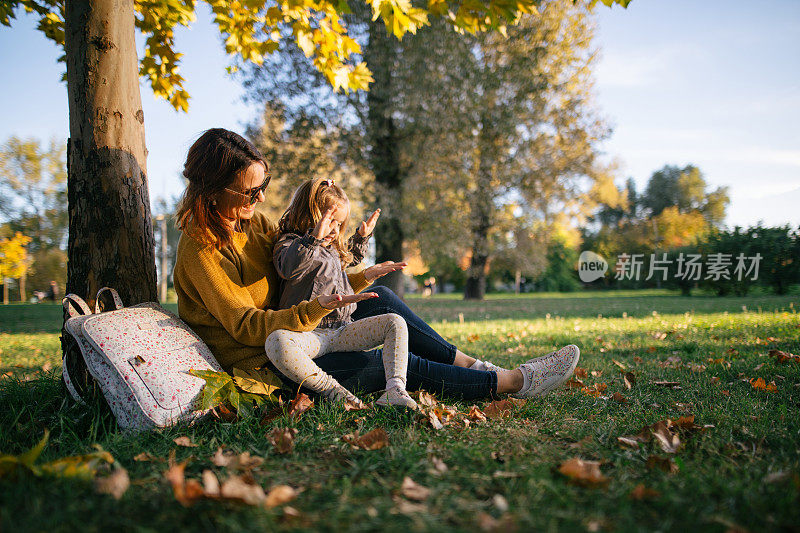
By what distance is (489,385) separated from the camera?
2785mm

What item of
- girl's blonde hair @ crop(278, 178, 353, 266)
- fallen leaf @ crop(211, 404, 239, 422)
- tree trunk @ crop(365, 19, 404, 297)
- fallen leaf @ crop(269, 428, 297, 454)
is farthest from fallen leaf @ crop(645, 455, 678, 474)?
tree trunk @ crop(365, 19, 404, 297)

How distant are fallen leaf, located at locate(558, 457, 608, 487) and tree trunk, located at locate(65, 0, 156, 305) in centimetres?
262

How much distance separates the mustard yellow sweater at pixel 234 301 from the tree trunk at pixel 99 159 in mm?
545

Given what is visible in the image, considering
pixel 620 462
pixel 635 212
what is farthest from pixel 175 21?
pixel 635 212

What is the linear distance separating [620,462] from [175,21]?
4.83m

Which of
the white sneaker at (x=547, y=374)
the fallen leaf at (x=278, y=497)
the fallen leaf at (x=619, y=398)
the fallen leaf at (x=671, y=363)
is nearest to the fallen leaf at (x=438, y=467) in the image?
the fallen leaf at (x=278, y=497)

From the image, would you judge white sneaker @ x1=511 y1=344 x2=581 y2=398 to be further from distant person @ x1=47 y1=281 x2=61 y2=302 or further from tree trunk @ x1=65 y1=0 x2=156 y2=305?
distant person @ x1=47 y1=281 x2=61 y2=302

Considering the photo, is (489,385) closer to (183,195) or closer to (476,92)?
(183,195)

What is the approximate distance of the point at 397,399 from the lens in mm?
2428

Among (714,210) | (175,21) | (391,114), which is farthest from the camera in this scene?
(714,210)

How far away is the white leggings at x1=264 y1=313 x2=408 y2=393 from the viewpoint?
2340mm

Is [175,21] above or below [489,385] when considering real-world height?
above

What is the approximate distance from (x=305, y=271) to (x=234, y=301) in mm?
425

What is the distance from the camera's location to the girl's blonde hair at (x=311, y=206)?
2922 mm
